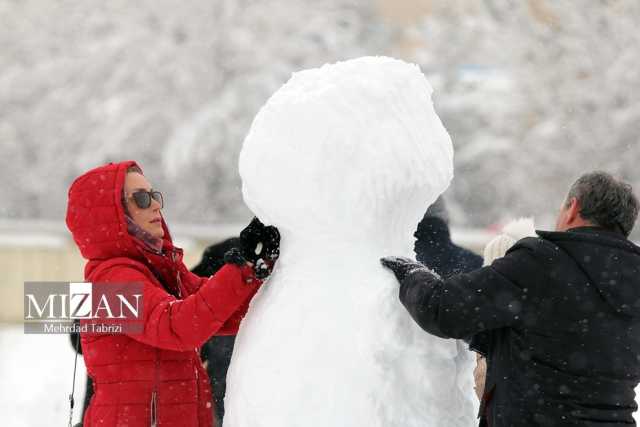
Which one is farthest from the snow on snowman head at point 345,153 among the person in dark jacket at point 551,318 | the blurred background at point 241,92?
the blurred background at point 241,92

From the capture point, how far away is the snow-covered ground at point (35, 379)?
7.34 meters

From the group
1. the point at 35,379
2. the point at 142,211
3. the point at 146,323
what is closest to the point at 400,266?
the point at 146,323

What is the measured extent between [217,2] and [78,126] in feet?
11.3

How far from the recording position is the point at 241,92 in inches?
663

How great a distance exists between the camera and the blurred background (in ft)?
53.6

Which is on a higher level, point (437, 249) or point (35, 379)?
point (35, 379)

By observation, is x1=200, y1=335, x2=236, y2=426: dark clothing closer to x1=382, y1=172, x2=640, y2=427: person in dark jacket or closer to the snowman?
the snowman

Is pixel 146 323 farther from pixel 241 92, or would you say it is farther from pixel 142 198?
pixel 241 92

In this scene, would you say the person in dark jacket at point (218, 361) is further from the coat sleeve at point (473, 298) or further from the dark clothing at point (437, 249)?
the coat sleeve at point (473, 298)

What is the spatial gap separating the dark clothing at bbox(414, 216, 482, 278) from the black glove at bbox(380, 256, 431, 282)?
1601mm

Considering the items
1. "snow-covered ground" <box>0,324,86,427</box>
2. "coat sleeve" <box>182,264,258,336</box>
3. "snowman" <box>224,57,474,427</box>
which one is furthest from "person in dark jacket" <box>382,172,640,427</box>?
"snow-covered ground" <box>0,324,86,427</box>

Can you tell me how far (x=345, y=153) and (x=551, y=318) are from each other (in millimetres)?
711

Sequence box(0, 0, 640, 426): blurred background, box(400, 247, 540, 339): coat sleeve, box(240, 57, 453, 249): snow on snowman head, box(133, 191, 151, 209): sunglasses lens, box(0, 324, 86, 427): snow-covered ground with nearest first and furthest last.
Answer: box(400, 247, 540, 339): coat sleeve, box(240, 57, 453, 249): snow on snowman head, box(133, 191, 151, 209): sunglasses lens, box(0, 324, 86, 427): snow-covered ground, box(0, 0, 640, 426): blurred background

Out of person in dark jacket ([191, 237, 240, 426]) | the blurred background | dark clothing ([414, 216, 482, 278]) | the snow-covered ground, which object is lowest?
person in dark jacket ([191, 237, 240, 426])
